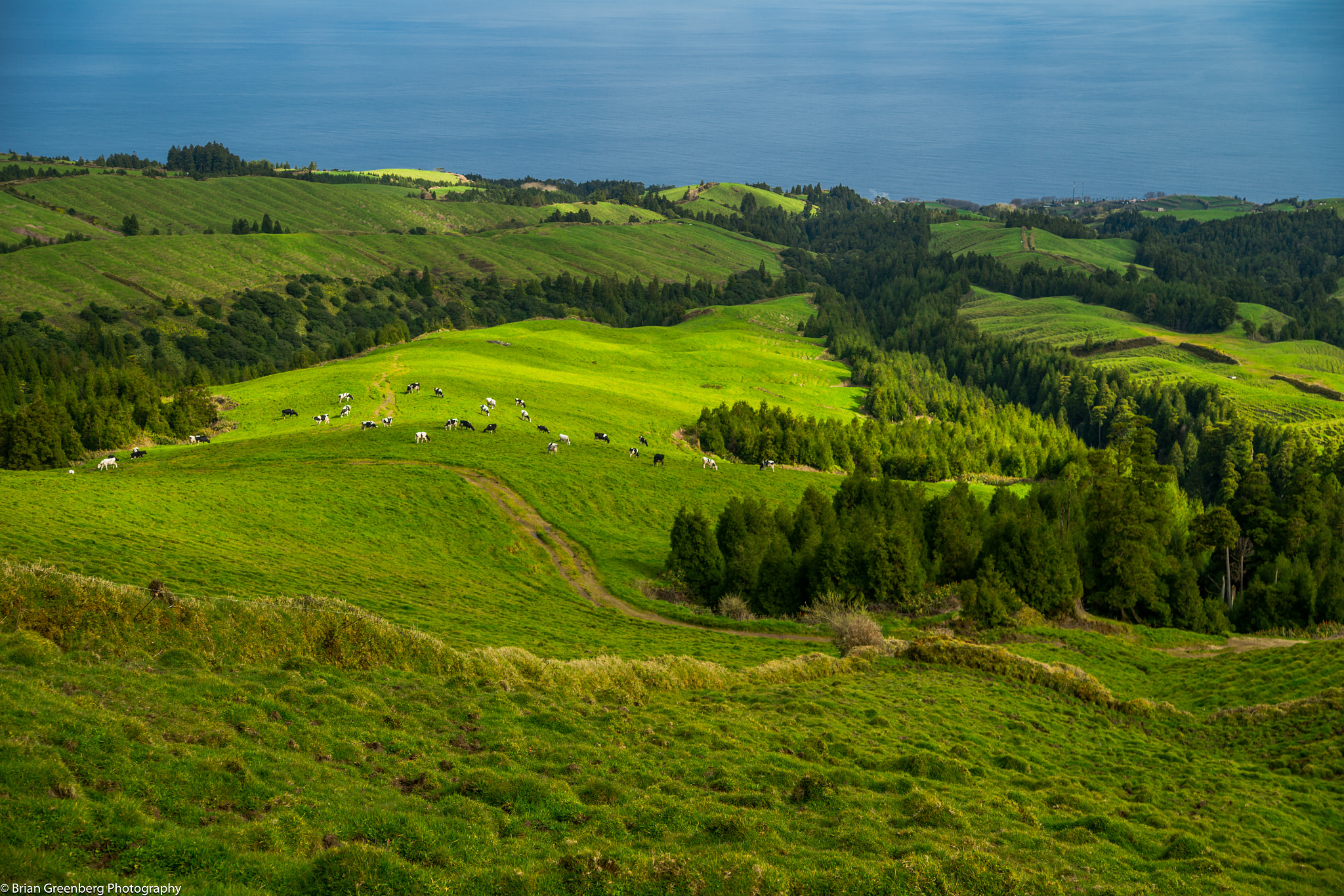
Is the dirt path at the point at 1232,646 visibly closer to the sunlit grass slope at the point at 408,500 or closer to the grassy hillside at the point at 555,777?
the grassy hillside at the point at 555,777

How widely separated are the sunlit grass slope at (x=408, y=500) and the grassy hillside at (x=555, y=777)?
9.89 meters

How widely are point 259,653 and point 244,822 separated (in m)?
11.2

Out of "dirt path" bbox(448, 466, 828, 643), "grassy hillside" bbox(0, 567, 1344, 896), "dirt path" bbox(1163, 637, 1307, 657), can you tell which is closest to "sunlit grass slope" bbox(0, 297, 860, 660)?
"dirt path" bbox(448, 466, 828, 643)

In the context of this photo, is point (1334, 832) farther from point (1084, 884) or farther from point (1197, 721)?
point (1084, 884)

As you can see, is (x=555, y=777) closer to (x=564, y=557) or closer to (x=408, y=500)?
(x=564, y=557)

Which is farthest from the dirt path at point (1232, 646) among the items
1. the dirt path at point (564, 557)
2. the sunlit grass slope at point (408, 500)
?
the sunlit grass slope at point (408, 500)

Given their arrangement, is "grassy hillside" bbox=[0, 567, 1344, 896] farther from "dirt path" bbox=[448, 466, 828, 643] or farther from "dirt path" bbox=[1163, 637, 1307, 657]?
"dirt path" bbox=[1163, 637, 1307, 657]

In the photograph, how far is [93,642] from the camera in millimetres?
21672

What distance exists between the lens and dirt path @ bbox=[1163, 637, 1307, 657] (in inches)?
2132

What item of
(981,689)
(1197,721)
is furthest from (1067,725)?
(1197,721)

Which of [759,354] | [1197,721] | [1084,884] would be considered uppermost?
[759,354]

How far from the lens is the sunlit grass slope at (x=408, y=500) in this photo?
127 ft

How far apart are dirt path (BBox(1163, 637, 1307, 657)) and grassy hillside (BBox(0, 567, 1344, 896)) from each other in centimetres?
2148

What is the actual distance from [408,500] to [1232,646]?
187 ft
